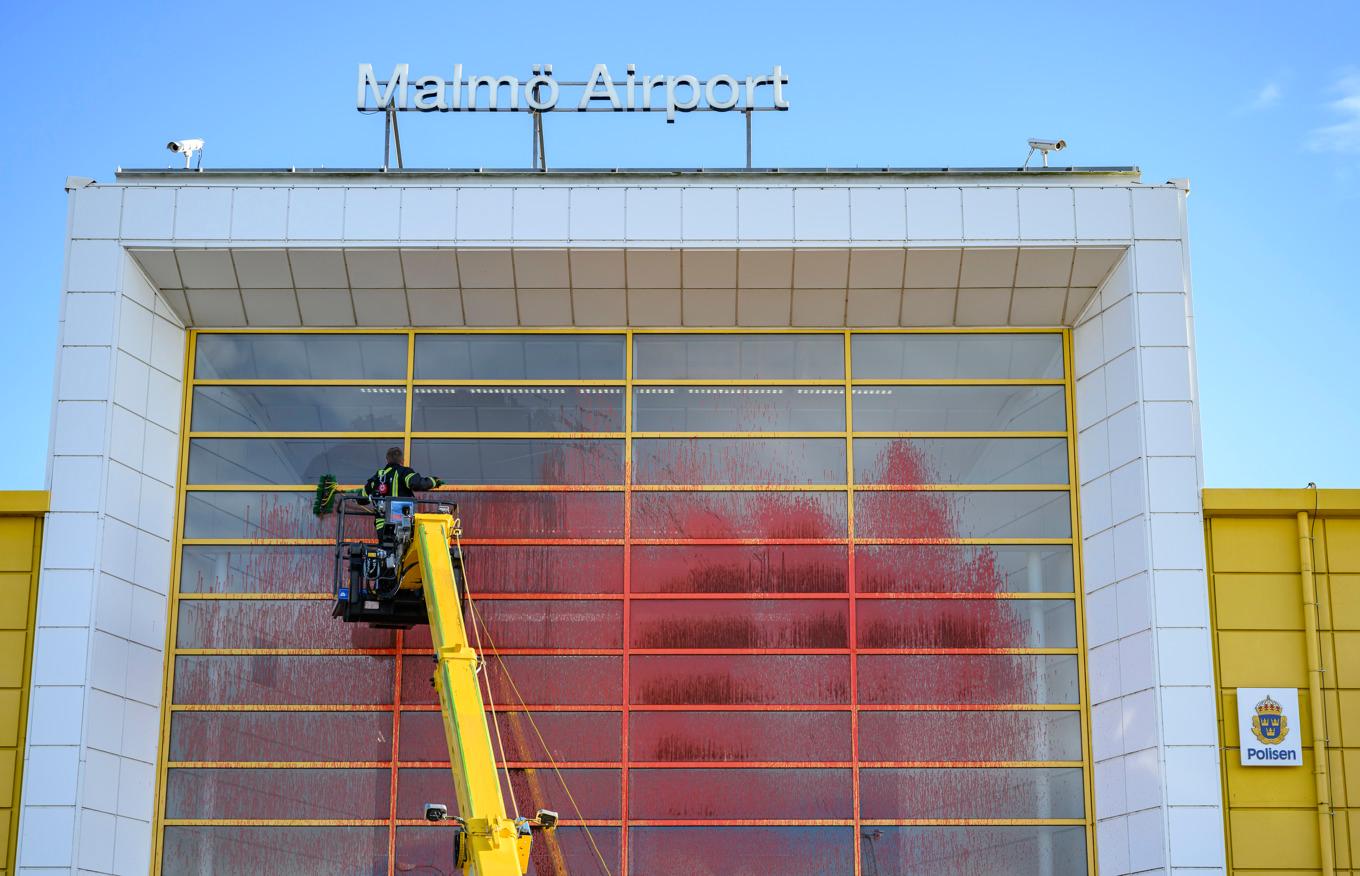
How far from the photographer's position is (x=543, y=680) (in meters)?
26.8

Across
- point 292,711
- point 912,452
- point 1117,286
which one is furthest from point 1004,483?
point 292,711

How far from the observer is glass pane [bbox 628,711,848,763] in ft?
86.6

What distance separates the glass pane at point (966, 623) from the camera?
26.9 meters

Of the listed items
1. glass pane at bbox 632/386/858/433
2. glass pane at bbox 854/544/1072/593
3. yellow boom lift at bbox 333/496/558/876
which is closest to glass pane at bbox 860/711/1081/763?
glass pane at bbox 854/544/1072/593

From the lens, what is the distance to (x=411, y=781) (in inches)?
1035

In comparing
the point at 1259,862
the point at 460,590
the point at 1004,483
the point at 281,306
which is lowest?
the point at 1259,862

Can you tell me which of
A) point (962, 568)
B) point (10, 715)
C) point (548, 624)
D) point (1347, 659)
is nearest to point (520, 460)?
point (548, 624)

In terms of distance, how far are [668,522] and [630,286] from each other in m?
3.74

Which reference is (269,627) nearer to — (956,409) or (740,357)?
(740,357)

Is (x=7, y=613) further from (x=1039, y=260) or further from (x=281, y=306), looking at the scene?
(x=1039, y=260)

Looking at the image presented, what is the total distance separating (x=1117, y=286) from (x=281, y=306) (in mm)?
13102

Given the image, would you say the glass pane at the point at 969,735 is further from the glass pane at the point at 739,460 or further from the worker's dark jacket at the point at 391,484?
the worker's dark jacket at the point at 391,484

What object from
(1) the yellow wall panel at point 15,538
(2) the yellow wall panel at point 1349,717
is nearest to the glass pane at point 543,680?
(1) the yellow wall panel at point 15,538

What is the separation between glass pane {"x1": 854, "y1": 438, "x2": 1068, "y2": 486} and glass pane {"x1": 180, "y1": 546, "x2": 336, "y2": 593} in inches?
333
